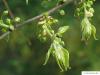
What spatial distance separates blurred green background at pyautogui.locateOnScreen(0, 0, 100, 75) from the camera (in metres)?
3.71

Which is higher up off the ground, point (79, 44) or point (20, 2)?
point (20, 2)

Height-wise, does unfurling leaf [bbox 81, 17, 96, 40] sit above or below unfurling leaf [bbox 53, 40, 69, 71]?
above

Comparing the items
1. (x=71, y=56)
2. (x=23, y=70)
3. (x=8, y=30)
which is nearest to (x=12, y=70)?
(x=23, y=70)

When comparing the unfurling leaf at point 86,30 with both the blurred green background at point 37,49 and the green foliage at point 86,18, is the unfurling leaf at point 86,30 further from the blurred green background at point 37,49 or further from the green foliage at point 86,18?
the blurred green background at point 37,49

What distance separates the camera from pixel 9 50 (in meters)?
4.04

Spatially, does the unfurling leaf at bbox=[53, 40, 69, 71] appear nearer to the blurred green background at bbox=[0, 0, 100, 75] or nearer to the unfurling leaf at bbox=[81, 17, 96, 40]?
the unfurling leaf at bbox=[81, 17, 96, 40]

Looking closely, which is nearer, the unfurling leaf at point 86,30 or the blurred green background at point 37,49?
the unfurling leaf at point 86,30

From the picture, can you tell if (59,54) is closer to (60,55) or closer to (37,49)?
(60,55)

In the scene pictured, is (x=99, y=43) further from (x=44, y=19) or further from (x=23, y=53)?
(x=44, y=19)

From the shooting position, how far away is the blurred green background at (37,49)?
12.2 ft

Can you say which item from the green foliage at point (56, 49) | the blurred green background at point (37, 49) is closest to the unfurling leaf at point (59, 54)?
the green foliage at point (56, 49)

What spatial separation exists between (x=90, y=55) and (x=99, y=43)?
132mm

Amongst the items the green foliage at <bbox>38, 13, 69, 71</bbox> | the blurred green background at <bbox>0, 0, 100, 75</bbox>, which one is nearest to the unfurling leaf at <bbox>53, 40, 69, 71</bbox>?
the green foliage at <bbox>38, 13, 69, 71</bbox>

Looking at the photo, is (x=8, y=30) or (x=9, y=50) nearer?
(x=8, y=30)
